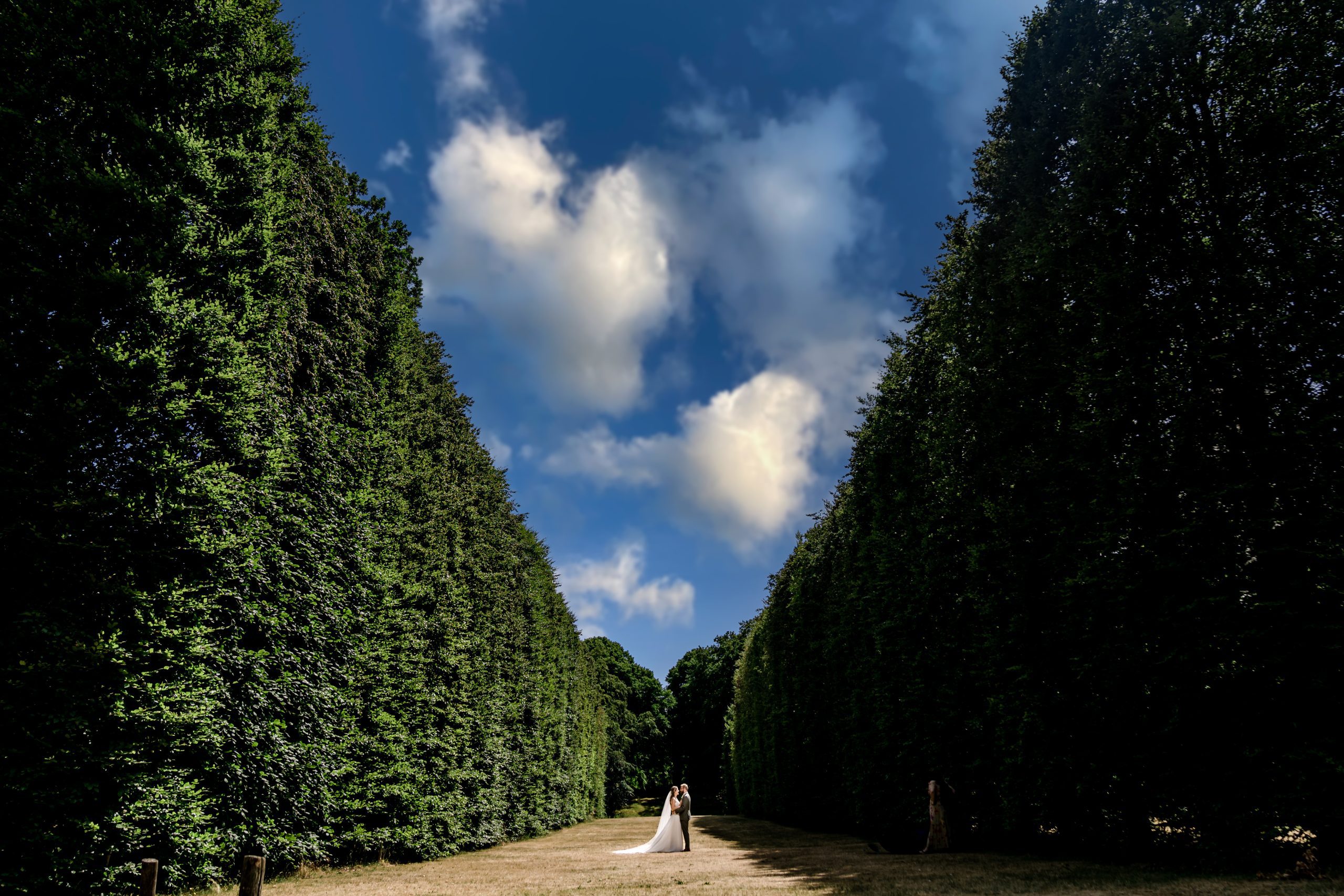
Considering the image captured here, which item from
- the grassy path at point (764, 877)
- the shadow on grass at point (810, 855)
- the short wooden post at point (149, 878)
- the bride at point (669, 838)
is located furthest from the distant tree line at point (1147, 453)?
the short wooden post at point (149, 878)

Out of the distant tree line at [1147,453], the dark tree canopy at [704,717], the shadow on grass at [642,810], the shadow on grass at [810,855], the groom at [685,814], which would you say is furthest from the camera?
the dark tree canopy at [704,717]

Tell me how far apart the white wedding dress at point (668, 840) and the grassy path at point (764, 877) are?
0.82m

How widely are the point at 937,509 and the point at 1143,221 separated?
7964 millimetres

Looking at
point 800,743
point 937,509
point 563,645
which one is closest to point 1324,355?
point 937,509

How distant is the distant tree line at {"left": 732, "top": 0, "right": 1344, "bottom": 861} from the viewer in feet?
29.0

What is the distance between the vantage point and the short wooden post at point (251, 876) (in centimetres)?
507

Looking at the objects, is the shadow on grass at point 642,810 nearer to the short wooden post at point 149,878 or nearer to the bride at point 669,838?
the bride at point 669,838

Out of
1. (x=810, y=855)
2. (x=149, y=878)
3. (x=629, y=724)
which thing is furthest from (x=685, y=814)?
(x=629, y=724)

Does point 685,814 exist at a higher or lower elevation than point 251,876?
lower

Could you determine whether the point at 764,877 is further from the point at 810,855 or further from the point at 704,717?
the point at 704,717

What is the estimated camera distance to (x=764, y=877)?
11.9m

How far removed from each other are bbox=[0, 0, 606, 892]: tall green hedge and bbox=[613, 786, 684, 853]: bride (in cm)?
781

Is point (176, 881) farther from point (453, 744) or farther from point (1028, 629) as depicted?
point (1028, 629)

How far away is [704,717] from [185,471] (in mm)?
79462
